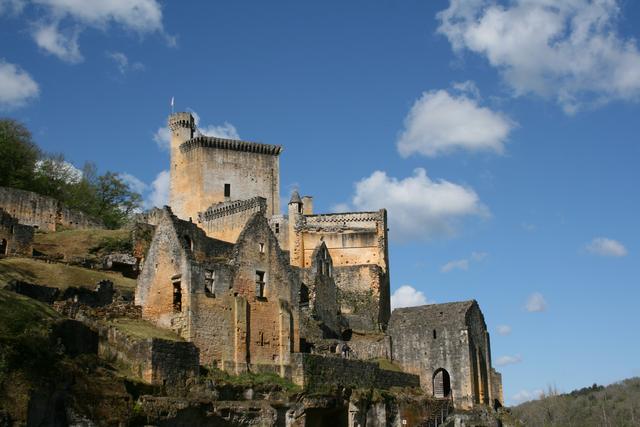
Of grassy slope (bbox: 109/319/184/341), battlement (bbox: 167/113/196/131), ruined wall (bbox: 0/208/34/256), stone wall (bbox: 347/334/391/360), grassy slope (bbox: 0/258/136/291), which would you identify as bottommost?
grassy slope (bbox: 109/319/184/341)

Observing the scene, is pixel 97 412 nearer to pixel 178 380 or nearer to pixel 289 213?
pixel 178 380

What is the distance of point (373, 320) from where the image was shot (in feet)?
173

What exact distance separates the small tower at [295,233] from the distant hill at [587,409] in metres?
39.3

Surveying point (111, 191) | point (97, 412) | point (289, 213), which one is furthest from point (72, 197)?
point (97, 412)

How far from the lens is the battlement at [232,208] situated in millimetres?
58594

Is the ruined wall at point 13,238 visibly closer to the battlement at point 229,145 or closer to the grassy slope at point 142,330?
the grassy slope at point 142,330

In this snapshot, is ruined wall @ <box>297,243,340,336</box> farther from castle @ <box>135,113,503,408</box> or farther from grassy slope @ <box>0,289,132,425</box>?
grassy slope @ <box>0,289,132,425</box>

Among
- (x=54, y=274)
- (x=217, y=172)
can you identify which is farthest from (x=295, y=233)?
(x=54, y=274)

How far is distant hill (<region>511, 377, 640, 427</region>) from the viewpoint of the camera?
305ft

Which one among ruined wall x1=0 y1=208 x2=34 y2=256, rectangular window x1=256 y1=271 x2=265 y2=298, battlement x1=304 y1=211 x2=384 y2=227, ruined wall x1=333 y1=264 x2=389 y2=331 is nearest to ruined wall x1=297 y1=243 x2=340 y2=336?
ruined wall x1=333 y1=264 x2=389 y2=331

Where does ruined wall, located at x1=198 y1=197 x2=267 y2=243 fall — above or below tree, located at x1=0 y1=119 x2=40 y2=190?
below

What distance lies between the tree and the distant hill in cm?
5277

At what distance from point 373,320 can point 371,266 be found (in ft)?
13.5

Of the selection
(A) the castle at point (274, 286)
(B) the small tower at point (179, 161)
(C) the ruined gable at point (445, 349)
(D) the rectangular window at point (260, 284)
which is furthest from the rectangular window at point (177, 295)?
(B) the small tower at point (179, 161)
